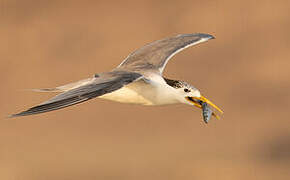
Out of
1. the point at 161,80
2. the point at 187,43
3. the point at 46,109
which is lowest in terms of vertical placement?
the point at 46,109

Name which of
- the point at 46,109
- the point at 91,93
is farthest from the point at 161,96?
the point at 46,109

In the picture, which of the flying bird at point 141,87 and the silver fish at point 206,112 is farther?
the silver fish at point 206,112

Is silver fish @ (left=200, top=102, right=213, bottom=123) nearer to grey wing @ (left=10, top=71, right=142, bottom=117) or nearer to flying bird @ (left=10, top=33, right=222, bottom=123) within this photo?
flying bird @ (left=10, top=33, right=222, bottom=123)

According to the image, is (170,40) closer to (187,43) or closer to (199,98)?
(187,43)

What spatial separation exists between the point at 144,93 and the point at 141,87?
0.23 ft

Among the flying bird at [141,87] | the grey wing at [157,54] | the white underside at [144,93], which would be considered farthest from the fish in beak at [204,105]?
the grey wing at [157,54]

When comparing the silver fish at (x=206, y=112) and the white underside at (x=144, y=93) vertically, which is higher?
the white underside at (x=144, y=93)

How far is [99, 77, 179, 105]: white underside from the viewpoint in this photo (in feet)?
23.6

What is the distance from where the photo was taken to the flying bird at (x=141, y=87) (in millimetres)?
5832

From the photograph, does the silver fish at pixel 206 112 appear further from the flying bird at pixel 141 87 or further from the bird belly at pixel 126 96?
the bird belly at pixel 126 96

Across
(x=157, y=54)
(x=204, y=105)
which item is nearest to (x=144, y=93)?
(x=204, y=105)

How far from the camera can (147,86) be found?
7.19 metres

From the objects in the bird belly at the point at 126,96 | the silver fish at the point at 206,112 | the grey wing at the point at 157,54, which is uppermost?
the grey wing at the point at 157,54

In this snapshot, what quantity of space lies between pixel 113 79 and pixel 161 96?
100 cm
